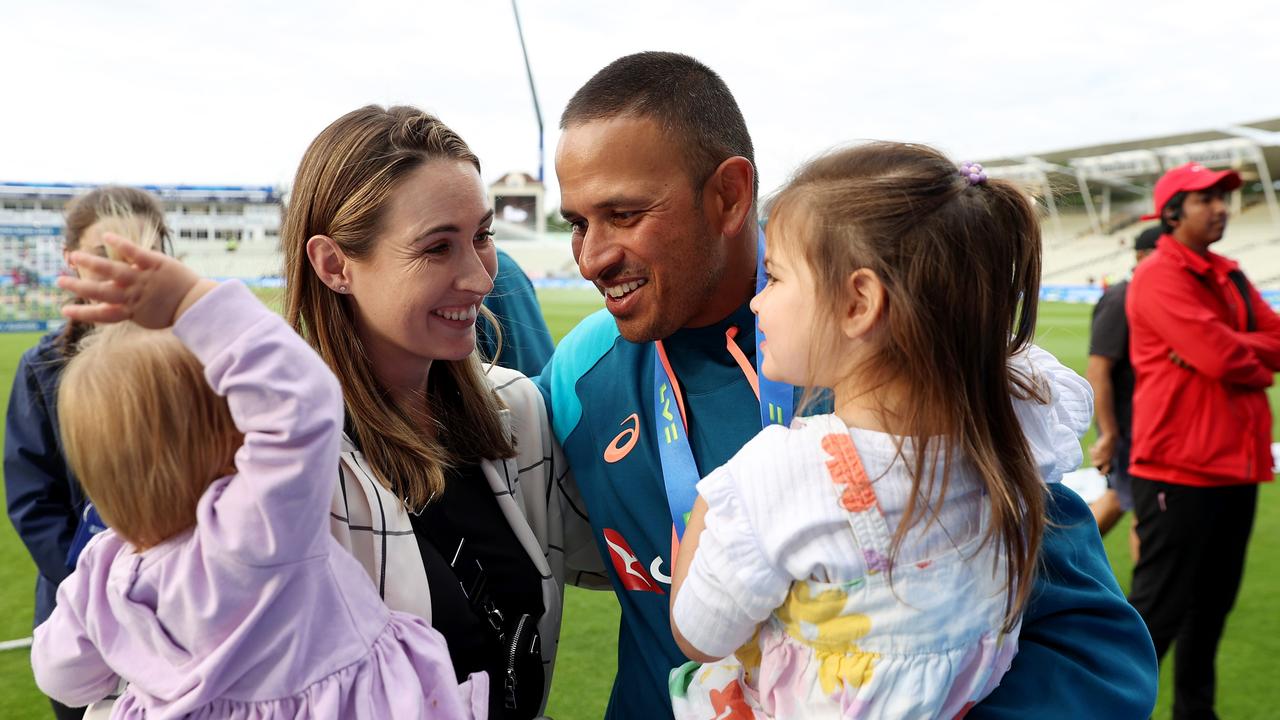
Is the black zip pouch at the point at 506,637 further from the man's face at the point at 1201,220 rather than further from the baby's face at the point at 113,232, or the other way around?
the man's face at the point at 1201,220

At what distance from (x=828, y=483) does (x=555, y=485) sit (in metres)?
0.86

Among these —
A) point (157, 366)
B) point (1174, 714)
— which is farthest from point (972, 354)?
point (1174, 714)

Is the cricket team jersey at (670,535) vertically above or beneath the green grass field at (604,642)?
above

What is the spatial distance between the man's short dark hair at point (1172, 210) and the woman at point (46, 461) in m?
3.77

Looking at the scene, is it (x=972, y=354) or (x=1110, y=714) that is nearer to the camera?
(x=972, y=354)

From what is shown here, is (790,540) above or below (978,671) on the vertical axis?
above

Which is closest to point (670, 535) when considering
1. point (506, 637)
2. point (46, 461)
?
point (506, 637)

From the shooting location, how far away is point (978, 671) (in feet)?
4.17

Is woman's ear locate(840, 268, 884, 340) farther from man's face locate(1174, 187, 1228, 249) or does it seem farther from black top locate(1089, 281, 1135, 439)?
black top locate(1089, 281, 1135, 439)

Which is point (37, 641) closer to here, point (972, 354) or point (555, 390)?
point (555, 390)

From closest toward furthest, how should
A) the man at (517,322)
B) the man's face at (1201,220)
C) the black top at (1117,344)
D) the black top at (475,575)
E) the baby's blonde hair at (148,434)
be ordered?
the baby's blonde hair at (148,434) → the black top at (475,575) → the man at (517,322) → the man's face at (1201,220) → the black top at (1117,344)

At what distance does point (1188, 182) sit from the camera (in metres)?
3.87

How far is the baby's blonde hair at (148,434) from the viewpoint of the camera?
3.93ft

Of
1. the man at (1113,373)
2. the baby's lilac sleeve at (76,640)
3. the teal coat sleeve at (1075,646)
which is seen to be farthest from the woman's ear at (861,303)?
the man at (1113,373)
